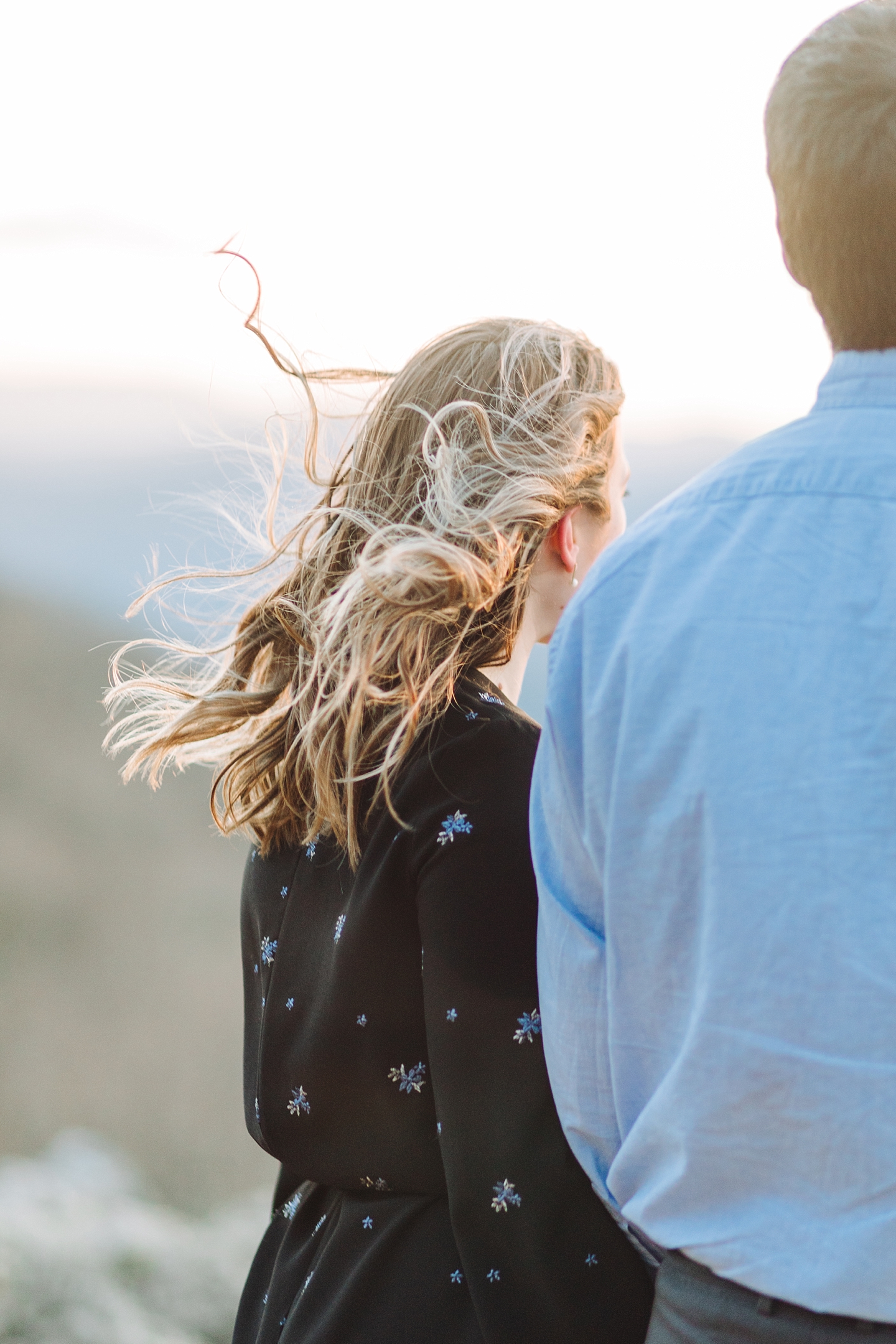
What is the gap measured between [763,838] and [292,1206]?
745mm

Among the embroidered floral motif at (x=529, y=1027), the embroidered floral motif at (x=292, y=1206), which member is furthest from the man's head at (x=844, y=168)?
the embroidered floral motif at (x=292, y=1206)

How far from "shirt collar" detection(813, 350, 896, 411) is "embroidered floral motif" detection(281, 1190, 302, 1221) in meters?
0.90

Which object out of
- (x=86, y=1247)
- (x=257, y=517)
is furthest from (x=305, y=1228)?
(x=86, y=1247)

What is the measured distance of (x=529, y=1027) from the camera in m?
0.93

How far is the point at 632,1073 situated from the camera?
2.59 feet

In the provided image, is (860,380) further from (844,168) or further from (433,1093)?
(433,1093)

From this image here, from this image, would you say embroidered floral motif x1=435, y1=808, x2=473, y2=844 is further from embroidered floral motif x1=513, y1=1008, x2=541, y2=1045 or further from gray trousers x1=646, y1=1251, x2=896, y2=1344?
gray trousers x1=646, y1=1251, x2=896, y2=1344

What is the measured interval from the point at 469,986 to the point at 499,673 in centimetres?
34

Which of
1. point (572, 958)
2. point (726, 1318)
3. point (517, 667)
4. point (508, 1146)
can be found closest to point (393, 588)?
point (517, 667)

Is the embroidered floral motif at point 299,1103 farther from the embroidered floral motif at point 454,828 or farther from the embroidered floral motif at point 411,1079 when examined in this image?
the embroidered floral motif at point 454,828

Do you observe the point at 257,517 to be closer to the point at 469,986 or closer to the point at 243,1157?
the point at 469,986

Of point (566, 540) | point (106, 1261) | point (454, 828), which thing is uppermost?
point (566, 540)

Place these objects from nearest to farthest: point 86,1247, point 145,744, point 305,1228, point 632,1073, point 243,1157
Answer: point 632,1073
point 305,1228
point 145,744
point 86,1247
point 243,1157

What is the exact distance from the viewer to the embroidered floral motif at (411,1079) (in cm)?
98
